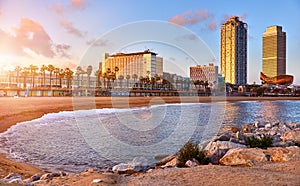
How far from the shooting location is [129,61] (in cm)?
5403

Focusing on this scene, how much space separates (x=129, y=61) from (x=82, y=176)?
1921 inches

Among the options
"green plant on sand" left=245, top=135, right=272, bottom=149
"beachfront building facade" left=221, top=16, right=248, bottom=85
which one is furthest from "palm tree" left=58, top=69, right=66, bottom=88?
"beachfront building facade" left=221, top=16, right=248, bottom=85

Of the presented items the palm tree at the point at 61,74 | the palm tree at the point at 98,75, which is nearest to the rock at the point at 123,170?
the palm tree at the point at 61,74

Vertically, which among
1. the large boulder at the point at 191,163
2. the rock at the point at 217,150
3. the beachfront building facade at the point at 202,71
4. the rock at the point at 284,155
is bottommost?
the large boulder at the point at 191,163

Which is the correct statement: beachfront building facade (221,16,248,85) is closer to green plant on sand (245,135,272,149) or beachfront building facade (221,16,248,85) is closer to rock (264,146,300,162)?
green plant on sand (245,135,272,149)

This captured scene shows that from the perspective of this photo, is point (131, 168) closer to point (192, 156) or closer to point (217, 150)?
point (192, 156)

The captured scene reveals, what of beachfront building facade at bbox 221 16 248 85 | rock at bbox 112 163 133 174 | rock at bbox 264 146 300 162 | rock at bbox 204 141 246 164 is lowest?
rock at bbox 112 163 133 174

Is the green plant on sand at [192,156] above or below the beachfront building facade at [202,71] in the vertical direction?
below

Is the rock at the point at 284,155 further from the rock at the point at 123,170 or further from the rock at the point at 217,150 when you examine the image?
the rock at the point at 123,170

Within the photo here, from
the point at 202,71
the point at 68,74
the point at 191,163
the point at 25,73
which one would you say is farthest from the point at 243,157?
the point at 68,74

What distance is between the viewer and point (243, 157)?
6.79 metres

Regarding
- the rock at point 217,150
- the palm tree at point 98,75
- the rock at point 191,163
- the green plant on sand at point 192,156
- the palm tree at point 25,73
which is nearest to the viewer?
the rock at point 191,163

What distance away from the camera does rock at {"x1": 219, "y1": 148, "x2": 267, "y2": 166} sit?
21.8 ft

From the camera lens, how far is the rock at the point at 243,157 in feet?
21.8
